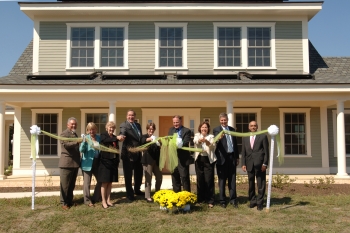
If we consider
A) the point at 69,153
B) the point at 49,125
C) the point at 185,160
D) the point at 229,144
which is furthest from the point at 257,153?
the point at 49,125

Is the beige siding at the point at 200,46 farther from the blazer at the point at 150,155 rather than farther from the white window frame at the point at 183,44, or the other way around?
the blazer at the point at 150,155

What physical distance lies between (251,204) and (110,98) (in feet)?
21.5

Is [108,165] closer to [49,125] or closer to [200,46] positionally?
[49,125]

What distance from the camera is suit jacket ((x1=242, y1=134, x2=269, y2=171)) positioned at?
6785 mm

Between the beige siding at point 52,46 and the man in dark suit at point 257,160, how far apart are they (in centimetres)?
932

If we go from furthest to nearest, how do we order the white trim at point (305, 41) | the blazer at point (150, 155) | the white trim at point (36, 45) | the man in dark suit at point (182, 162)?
1. the white trim at point (305, 41)
2. the white trim at point (36, 45)
3. the blazer at point (150, 155)
4. the man in dark suit at point (182, 162)

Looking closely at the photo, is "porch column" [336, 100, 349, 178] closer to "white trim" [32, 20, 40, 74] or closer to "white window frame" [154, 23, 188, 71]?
"white window frame" [154, 23, 188, 71]

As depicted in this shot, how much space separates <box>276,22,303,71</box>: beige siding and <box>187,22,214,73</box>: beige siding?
8.74 ft

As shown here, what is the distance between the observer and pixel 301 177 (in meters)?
12.7

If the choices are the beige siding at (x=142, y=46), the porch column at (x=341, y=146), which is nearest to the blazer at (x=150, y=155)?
the beige siding at (x=142, y=46)

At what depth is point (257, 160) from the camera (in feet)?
22.3

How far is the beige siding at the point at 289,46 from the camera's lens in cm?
1398

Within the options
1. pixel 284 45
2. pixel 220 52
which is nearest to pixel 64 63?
pixel 220 52

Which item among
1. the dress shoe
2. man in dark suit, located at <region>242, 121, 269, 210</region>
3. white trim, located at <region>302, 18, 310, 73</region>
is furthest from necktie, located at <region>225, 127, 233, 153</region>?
white trim, located at <region>302, 18, 310, 73</region>
